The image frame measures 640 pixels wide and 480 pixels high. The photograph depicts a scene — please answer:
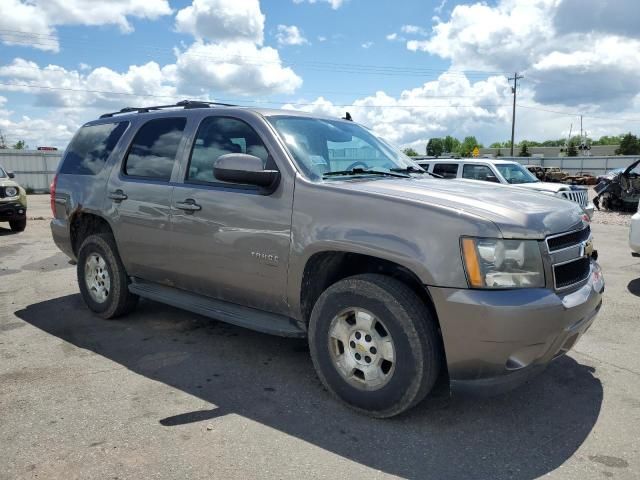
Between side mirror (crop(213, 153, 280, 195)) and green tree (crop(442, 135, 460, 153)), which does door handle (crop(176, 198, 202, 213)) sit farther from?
green tree (crop(442, 135, 460, 153))

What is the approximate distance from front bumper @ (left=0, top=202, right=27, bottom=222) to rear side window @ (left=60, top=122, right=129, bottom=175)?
7.42m

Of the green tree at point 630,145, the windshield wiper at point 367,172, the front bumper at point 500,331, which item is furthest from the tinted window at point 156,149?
the green tree at point 630,145

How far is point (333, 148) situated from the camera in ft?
13.5

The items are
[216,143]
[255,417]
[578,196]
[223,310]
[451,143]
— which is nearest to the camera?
[255,417]

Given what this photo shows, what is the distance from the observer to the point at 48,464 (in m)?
2.83

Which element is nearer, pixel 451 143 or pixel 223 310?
pixel 223 310

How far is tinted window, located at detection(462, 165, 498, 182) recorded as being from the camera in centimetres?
1192

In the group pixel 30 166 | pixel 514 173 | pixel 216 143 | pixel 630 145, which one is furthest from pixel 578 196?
pixel 630 145

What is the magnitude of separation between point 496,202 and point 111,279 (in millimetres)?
3620

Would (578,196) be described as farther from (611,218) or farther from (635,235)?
(635,235)

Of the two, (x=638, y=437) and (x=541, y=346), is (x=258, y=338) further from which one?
(x=638, y=437)

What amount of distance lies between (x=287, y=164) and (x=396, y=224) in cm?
99

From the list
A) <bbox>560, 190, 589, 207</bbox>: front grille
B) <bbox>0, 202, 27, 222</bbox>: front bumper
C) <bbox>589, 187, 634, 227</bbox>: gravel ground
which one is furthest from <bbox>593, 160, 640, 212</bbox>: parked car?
<bbox>0, 202, 27, 222</bbox>: front bumper

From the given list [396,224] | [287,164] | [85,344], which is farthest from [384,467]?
[85,344]
